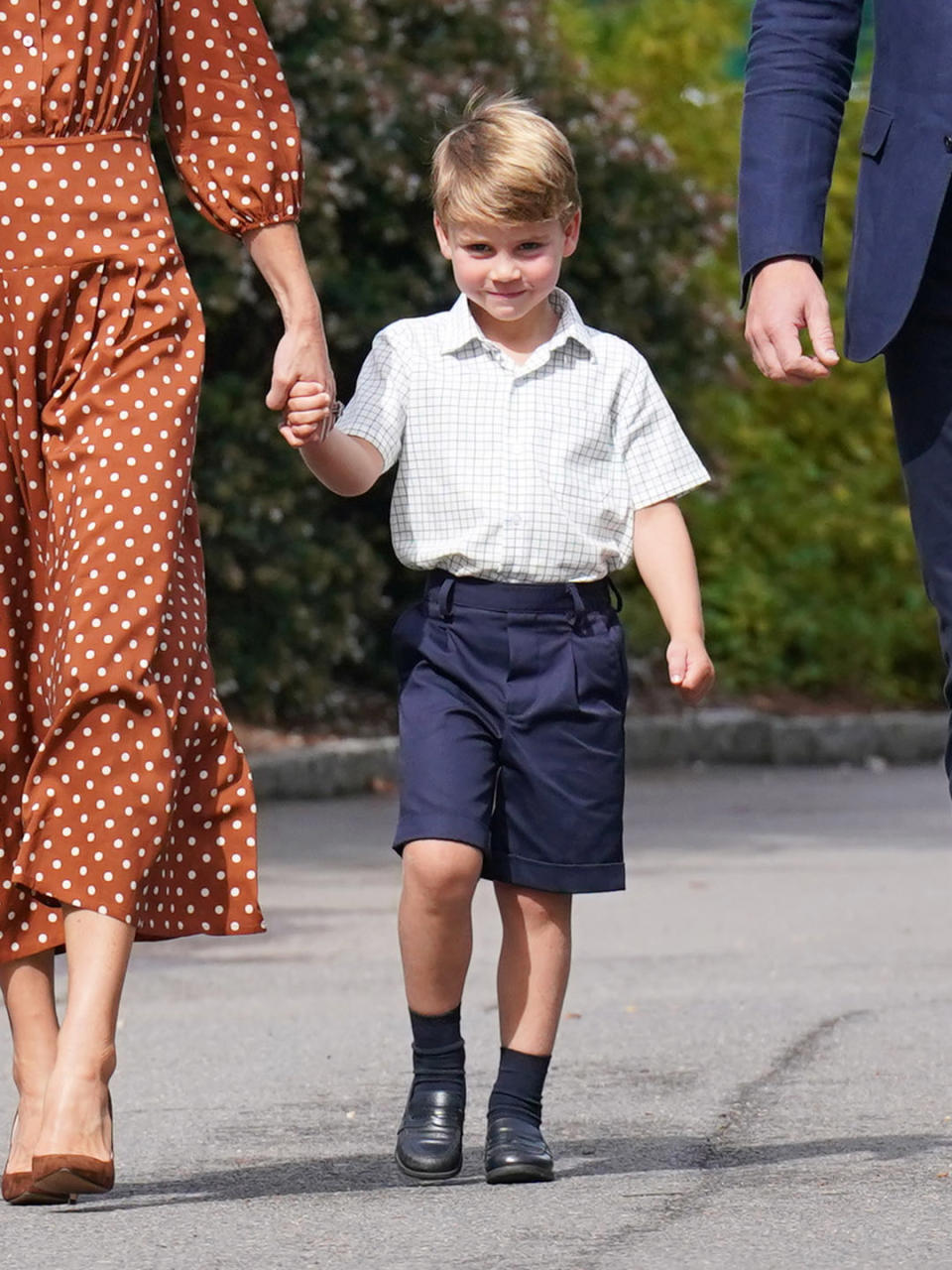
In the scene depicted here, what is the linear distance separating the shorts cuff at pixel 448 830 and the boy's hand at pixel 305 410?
57 centimetres

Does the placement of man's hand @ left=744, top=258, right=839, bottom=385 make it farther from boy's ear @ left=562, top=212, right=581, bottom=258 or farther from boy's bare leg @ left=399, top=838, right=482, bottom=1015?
boy's bare leg @ left=399, top=838, right=482, bottom=1015

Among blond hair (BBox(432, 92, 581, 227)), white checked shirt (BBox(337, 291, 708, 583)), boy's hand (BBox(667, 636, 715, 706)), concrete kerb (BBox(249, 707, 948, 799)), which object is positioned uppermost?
blond hair (BBox(432, 92, 581, 227))

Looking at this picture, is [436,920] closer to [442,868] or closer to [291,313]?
[442,868]

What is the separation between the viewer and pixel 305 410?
3.49 m

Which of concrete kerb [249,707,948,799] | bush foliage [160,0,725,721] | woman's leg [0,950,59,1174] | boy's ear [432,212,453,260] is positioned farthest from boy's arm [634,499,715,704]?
concrete kerb [249,707,948,799]

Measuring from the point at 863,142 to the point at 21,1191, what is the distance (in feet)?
5.82

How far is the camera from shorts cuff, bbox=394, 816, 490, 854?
12.0 ft

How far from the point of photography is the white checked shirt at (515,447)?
12.4 ft

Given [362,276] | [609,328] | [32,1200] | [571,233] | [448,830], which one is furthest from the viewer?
[609,328]

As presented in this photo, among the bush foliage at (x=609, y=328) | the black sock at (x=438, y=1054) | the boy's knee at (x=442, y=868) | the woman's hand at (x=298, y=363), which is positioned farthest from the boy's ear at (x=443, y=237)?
the bush foliage at (x=609, y=328)

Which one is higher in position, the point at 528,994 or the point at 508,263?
the point at 508,263

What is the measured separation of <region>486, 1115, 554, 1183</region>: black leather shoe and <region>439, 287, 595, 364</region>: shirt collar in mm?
1118

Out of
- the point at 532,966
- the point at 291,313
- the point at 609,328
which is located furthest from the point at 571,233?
the point at 609,328

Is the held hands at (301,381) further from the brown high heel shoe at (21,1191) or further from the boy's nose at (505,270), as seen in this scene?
the brown high heel shoe at (21,1191)
